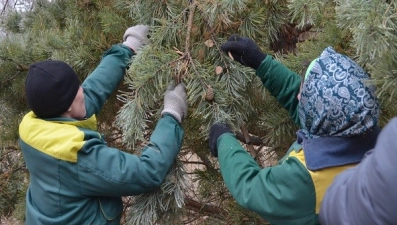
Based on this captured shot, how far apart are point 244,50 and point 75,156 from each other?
0.50m

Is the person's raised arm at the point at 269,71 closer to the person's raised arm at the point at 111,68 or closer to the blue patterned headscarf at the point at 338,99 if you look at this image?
the blue patterned headscarf at the point at 338,99

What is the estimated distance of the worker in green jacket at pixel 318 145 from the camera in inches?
40.1

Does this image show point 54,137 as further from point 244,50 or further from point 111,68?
point 244,50

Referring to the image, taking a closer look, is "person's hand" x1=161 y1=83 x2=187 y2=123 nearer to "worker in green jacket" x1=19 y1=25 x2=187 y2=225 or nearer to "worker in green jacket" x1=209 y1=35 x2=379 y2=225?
"worker in green jacket" x1=19 y1=25 x2=187 y2=225

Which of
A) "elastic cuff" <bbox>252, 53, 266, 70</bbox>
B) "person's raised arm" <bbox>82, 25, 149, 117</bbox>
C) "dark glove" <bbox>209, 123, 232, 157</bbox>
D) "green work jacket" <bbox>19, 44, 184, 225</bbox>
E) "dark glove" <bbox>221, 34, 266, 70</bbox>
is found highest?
"dark glove" <bbox>221, 34, 266, 70</bbox>

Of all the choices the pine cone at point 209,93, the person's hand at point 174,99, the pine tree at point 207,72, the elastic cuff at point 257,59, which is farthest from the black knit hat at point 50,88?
the elastic cuff at point 257,59

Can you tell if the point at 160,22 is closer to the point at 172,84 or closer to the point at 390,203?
the point at 172,84

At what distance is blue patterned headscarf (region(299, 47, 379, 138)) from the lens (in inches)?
39.8

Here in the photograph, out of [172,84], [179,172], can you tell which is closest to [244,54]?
[172,84]

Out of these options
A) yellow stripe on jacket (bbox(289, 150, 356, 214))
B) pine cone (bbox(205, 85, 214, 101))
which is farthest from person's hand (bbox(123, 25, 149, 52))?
yellow stripe on jacket (bbox(289, 150, 356, 214))

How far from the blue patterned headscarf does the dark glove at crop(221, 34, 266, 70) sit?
0.69ft

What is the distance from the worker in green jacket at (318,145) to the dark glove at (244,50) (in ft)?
0.60

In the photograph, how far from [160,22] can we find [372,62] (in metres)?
0.64

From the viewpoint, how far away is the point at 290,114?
1.34 m
